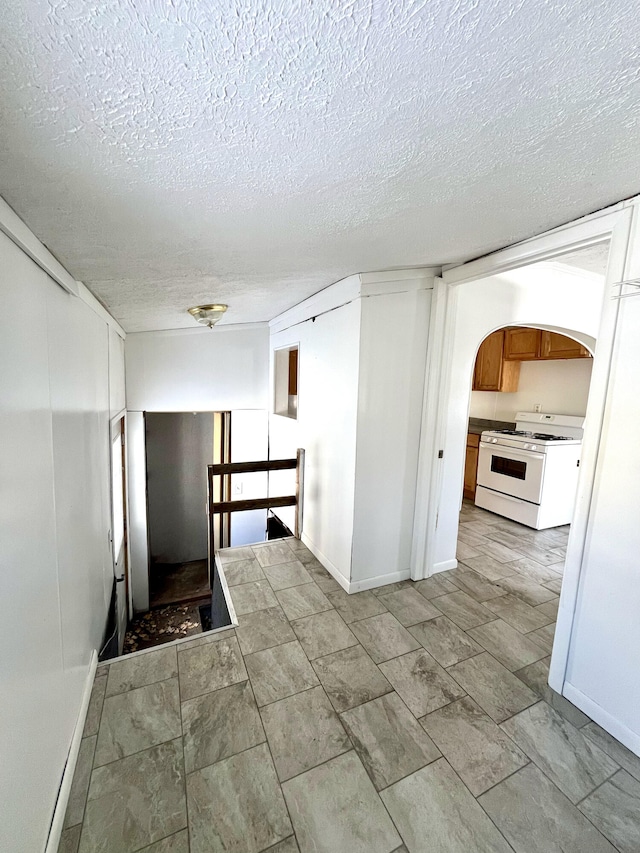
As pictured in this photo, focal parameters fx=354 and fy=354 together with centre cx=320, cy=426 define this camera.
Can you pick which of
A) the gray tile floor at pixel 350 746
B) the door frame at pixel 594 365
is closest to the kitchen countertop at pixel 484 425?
the door frame at pixel 594 365

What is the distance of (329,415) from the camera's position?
2838 millimetres

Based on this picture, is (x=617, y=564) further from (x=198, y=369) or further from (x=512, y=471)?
(x=198, y=369)

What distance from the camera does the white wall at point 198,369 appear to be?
402 centimetres

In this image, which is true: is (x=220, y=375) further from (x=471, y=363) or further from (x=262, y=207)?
(x=262, y=207)

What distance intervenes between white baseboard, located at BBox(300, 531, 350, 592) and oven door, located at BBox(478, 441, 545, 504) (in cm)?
235

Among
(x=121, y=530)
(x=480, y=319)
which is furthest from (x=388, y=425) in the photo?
(x=121, y=530)

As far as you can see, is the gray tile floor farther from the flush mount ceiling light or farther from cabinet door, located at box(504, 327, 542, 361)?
cabinet door, located at box(504, 327, 542, 361)

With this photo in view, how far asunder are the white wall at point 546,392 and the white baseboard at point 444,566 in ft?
8.46

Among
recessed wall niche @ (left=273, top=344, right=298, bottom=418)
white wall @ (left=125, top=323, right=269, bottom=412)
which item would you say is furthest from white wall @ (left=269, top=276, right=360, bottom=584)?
white wall @ (left=125, top=323, right=269, bottom=412)

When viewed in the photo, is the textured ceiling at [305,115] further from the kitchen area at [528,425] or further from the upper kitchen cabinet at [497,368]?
the upper kitchen cabinet at [497,368]

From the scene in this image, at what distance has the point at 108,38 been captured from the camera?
56cm

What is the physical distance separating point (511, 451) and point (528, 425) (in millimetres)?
871

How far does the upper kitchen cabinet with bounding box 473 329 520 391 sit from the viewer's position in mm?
4652

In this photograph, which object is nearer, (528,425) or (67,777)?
(67,777)
